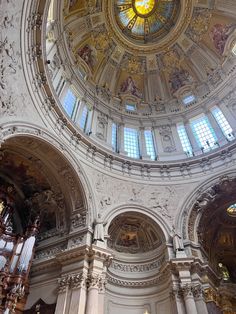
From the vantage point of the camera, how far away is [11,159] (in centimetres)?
1343

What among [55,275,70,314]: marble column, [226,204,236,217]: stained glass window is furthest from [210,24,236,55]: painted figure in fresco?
[55,275,70,314]: marble column

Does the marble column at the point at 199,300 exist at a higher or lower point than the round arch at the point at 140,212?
lower

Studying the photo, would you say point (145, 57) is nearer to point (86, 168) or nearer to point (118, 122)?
point (118, 122)

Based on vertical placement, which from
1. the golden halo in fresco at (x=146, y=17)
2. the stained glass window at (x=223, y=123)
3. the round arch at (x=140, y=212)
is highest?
the golden halo in fresco at (x=146, y=17)

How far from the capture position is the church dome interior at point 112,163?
11.6m

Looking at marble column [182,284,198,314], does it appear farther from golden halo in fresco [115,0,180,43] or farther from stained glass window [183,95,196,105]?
golden halo in fresco [115,0,180,43]

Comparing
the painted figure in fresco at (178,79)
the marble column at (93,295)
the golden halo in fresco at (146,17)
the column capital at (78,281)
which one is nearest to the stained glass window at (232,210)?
the marble column at (93,295)

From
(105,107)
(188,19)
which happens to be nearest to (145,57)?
(188,19)

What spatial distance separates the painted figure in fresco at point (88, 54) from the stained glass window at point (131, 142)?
6221 millimetres

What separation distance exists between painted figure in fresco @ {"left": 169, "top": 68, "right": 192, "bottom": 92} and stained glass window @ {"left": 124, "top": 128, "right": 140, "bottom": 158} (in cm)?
592

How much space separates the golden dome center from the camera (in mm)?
23341

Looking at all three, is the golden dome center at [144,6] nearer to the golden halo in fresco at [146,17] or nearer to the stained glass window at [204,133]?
the golden halo in fresco at [146,17]

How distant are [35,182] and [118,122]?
7.95 meters

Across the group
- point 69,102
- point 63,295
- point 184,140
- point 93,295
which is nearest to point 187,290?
point 93,295
